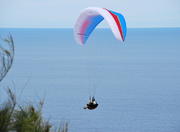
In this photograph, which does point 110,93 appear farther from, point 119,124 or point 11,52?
point 11,52

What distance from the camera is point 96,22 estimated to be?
1672 cm

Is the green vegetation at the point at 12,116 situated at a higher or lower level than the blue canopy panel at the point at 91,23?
lower

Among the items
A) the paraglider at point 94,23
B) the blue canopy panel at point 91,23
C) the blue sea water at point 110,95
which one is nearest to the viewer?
the paraglider at point 94,23

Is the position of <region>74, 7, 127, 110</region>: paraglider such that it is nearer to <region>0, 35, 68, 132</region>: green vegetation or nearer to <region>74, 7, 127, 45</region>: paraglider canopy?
<region>74, 7, 127, 45</region>: paraglider canopy

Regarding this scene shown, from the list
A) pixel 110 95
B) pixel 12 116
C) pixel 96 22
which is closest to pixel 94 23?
pixel 96 22

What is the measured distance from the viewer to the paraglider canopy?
14.1m

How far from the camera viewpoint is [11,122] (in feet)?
29.0

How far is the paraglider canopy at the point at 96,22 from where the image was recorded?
1408cm

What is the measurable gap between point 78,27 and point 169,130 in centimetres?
1865

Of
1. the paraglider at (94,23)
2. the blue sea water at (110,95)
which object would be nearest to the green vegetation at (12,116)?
the paraglider at (94,23)

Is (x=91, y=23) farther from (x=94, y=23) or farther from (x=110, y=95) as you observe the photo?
(x=110, y=95)

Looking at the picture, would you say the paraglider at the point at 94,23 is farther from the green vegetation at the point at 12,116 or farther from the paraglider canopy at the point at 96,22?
the green vegetation at the point at 12,116

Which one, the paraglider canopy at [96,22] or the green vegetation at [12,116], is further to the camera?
the paraglider canopy at [96,22]

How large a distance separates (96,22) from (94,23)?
→ 0.28 ft
